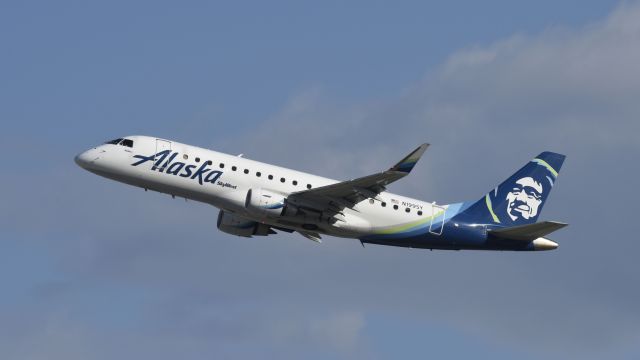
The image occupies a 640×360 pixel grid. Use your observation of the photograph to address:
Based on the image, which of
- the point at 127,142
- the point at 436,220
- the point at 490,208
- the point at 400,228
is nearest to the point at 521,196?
the point at 490,208

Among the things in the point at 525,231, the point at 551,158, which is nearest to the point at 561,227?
the point at 525,231

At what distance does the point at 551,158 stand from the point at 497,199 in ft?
15.8

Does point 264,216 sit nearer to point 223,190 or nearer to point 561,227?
point 223,190

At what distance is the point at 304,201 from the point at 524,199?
14.7m

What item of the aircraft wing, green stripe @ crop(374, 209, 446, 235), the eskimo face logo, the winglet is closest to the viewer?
the winglet

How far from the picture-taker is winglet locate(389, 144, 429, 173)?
65.0 meters

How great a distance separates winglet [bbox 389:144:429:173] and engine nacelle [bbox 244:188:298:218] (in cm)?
705

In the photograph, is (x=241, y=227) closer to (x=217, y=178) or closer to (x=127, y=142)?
(x=217, y=178)

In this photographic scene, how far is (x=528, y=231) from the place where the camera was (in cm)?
7269

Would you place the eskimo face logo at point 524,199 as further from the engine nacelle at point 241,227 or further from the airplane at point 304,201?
the engine nacelle at point 241,227

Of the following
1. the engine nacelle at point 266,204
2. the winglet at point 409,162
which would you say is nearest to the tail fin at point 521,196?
the winglet at point 409,162

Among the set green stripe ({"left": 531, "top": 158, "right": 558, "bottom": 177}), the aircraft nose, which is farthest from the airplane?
green stripe ({"left": 531, "top": 158, "right": 558, "bottom": 177})

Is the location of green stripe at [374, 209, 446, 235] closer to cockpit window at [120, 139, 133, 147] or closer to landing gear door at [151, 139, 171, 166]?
landing gear door at [151, 139, 171, 166]

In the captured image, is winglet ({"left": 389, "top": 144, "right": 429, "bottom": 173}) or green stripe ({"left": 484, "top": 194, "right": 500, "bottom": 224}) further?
green stripe ({"left": 484, "top": 194, "right": 500, "bottom": 224})
